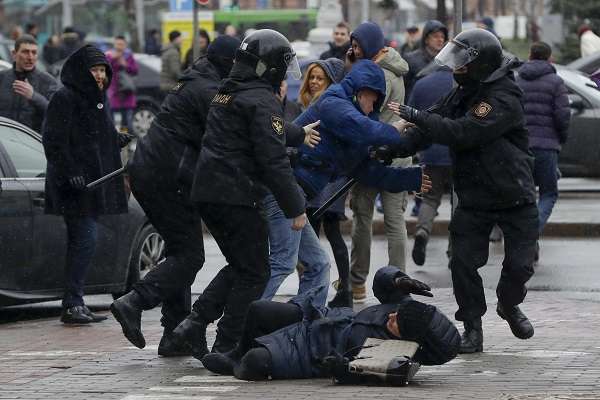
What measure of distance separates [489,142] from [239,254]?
1579mm

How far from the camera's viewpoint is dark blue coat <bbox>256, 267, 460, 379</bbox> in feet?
Answer: 27.7

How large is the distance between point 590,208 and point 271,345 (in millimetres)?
10695

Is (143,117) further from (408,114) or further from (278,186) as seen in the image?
(278,186)

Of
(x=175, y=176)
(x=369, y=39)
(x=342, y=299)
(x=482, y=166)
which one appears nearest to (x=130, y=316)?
(x=175, y=176)

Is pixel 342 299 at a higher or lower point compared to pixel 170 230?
lower

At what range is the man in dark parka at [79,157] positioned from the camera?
11.1 metres

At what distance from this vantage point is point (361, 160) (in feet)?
33.1

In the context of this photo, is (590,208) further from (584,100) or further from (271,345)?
(271,345)

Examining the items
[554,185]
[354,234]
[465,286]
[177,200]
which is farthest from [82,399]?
[554,185]

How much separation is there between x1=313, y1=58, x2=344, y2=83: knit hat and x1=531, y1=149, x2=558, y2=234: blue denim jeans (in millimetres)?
3252

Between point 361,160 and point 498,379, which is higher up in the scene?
point 361,160

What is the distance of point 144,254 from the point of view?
12602mm

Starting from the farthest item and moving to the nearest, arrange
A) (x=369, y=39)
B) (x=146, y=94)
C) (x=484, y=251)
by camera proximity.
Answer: (x=146, y=94), (x=369, y=39), (x=484, y=251)

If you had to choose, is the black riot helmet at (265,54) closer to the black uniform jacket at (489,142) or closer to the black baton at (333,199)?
the black uniform jacket at (489,142)
